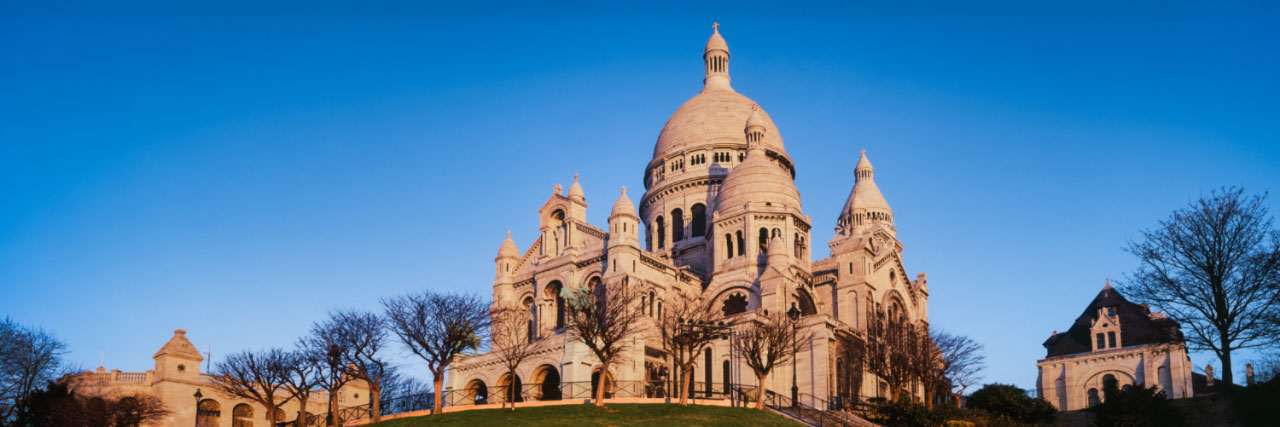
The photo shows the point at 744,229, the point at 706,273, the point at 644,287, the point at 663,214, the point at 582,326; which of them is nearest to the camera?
the point at 582,326

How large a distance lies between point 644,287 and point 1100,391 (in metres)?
35.0

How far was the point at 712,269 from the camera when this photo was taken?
7731cm

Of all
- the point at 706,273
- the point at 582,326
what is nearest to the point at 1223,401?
the point at 582,326

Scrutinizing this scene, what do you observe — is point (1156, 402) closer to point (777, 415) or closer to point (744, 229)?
point (777, 415)

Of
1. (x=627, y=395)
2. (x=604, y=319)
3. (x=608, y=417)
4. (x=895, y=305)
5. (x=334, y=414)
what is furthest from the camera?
(x=895, y=305)

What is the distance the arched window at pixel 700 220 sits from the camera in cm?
8596

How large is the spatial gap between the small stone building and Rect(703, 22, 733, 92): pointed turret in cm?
3923

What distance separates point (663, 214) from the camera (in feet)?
290

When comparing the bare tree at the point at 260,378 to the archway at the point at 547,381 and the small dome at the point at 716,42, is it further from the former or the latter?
the small dome at the point at 716,42

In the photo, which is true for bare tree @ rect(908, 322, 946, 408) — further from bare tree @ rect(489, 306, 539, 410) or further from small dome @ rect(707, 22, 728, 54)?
small dome @ rect(707, 22, 728, 54)

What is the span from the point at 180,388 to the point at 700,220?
41.3m

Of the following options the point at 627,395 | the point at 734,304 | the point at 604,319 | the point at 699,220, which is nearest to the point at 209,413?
the point at 627,395

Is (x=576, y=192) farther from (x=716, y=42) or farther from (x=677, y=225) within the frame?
(x=716, y=42)

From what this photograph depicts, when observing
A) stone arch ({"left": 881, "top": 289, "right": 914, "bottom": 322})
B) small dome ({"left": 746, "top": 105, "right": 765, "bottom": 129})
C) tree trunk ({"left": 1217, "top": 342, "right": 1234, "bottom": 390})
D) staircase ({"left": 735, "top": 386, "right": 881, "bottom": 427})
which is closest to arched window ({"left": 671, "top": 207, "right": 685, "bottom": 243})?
small dome ({"left": 746, "top": 105, "right": 765, "bottom": 129})
